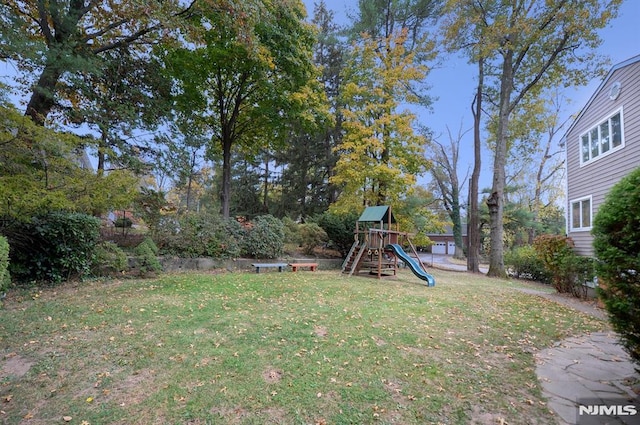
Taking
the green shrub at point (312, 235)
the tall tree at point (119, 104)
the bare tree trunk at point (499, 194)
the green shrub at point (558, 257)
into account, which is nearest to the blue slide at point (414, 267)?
the green shrub at point (558, 257)

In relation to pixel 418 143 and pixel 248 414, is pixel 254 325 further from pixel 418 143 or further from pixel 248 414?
pixel 418 143

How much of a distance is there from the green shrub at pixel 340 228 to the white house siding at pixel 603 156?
7785 mm

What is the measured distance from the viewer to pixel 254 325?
4352 millimetres

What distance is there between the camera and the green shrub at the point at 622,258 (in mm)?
2494

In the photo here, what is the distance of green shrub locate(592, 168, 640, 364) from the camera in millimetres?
2494

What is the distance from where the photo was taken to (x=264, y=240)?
10977 millimetres

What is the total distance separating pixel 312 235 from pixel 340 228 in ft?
4.09

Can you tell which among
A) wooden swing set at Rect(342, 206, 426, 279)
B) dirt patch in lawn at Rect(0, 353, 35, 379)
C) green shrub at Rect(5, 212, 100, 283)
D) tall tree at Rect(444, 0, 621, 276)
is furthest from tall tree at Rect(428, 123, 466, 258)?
dirt patch in lawn at Rect(0, 353, 35, 379)

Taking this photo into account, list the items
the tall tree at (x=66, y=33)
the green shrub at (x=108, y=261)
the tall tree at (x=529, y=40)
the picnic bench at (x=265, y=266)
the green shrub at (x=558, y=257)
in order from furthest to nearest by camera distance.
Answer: the tall tree at (x=529, y=40), the picnic bench at (x=265, y=266), the green shrub at (x=558, y=257), the green shrub at (x=108, y=261), the tall tree at (x=66, y=33)

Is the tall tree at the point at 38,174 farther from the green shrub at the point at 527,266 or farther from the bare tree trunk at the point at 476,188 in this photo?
the green shrub at the point at 527,266

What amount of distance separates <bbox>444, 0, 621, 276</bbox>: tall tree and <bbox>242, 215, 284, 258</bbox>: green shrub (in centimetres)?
918

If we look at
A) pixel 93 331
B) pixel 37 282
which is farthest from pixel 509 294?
pixel 37 282

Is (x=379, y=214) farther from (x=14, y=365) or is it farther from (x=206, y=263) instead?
(x=14, y=365)

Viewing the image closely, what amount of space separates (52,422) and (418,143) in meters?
14.1
